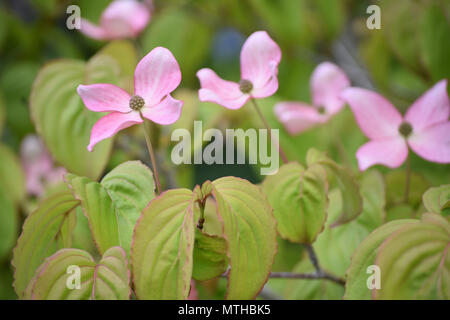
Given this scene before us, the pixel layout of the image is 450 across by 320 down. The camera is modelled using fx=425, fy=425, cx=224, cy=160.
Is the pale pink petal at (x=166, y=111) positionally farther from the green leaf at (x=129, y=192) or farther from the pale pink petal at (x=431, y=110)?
the pale pink petal at (x=431, y=110)

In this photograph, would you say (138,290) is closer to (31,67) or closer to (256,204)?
(256,204)

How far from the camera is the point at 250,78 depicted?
0.42 metres

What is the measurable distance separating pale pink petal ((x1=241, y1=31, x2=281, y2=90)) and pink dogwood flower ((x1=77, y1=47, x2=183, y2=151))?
0.30 feet

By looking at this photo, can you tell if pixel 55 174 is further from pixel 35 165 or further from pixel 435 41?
pixel 435 41

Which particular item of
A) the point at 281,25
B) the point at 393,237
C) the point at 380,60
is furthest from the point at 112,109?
the point at 380,60

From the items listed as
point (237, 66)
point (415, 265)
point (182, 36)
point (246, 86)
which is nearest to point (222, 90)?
point (246, 86)

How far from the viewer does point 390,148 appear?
45 centimetres

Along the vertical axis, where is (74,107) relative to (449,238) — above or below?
Result: above

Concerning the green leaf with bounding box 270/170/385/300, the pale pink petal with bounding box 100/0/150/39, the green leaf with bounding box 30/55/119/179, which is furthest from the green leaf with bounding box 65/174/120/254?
the pale pink petal with bounding box 100/0/150/39

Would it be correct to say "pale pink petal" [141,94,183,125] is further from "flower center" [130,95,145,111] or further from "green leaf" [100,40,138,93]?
"green leaf" [100,40,138,93]

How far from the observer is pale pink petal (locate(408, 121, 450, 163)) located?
0.43 meters

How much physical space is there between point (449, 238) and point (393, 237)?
42 millimetres

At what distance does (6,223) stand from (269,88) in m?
0.48
